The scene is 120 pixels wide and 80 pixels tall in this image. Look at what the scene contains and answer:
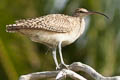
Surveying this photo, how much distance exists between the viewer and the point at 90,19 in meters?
9.49

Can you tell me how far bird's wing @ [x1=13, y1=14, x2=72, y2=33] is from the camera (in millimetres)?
5809

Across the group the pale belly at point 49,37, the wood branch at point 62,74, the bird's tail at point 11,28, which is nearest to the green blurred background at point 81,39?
the pale belly at point 49,37

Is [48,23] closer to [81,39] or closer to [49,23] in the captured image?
[49,23]

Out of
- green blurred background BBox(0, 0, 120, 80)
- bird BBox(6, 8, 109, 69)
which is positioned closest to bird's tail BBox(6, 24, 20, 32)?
bird BBox(6, 8, 109, 69)

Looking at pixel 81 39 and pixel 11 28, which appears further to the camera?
pixel 81 39

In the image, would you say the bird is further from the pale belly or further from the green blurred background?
the green blurred background

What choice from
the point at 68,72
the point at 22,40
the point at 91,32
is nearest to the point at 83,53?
the point at 91,32

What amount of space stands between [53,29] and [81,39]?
11.8 ft

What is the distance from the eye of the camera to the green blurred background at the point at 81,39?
8969mm

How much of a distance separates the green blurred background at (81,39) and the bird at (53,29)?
2.21 metres

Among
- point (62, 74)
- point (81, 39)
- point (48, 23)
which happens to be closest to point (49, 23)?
point (48, 23)

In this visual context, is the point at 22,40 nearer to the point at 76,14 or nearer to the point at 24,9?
the point at 24,9

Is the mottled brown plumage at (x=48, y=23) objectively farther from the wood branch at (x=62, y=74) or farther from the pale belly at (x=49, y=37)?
the wood branch at (x=62, y=74)

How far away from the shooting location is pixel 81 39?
960 cm
